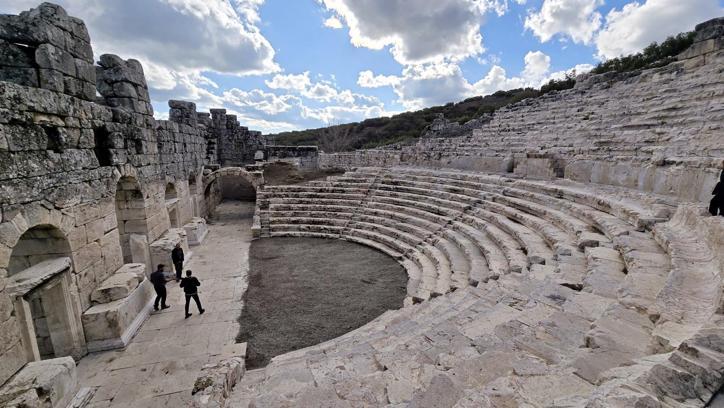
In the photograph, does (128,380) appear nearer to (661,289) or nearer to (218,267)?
(218,267)

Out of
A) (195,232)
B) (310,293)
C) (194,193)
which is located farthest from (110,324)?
(194,193)

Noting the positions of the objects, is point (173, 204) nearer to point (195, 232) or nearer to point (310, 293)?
point (195, 232)

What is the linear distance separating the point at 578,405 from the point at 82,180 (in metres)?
7.17

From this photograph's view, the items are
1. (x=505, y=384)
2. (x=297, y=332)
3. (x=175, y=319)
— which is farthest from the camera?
(x=175, y=319)

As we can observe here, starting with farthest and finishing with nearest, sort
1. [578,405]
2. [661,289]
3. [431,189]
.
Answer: [431,189] → [661,289] → [578,405]

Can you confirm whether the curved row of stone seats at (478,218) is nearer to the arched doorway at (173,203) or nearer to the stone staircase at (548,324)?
the stone staircase at (548,324)

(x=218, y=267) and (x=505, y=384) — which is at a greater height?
(x=505, y=384)

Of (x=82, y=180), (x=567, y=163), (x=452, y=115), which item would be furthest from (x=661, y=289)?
(x=452, y=115)

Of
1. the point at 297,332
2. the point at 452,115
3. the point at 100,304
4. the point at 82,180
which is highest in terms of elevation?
the point at 452,115

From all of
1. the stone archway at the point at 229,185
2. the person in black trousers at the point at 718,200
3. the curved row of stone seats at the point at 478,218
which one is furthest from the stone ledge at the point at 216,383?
the stone archway at the point at 229,185

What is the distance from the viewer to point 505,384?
2.28 meters

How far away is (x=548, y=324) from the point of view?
304cm

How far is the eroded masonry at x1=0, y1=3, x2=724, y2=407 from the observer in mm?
2516

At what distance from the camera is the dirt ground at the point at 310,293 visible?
5867 mm
